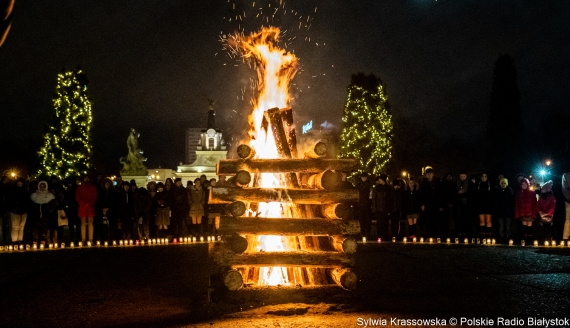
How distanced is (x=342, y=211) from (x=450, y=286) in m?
2.15

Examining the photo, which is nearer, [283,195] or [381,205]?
[283,195]

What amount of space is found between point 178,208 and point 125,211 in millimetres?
1866

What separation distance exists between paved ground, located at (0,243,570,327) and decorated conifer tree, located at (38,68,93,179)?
2814 cm

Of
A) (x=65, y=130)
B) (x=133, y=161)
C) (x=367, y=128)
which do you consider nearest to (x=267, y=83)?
(x=65, y=130)

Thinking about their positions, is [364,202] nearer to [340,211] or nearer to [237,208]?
[340,211]

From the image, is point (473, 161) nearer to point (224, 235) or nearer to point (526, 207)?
point (526, 207)

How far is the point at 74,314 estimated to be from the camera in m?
7.41

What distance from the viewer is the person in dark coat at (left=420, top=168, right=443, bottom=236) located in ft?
62.2

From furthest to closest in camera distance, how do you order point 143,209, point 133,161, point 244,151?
1. point 133,161
2. point 143,209
3. point 244,151

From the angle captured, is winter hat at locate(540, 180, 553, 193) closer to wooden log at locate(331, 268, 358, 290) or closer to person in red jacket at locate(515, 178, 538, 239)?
person in red jacket at locate(515, 178, 538, 239)

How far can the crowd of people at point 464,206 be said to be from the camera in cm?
1781

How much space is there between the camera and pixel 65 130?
39969mm

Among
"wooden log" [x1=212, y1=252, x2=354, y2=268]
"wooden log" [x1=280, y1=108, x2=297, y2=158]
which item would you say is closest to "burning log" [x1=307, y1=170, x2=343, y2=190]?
"wooden log" [x1=212, y1=252, x2=354, y2=268]

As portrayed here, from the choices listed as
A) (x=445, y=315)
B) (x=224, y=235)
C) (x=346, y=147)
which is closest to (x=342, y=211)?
(x=224, y=235)
